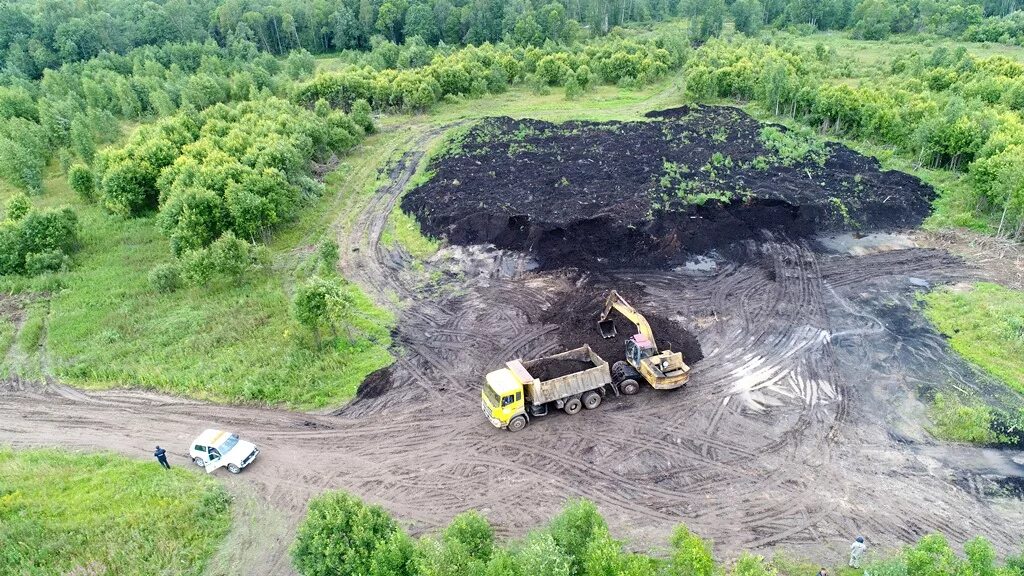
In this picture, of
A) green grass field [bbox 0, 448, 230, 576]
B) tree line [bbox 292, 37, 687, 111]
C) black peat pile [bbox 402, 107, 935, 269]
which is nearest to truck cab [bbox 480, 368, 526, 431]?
green grass field [bbox 0, 448, 230, 576]

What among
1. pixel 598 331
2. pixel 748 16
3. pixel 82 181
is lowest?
pixel 598 331

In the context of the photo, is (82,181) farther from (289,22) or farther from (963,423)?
(963,423)

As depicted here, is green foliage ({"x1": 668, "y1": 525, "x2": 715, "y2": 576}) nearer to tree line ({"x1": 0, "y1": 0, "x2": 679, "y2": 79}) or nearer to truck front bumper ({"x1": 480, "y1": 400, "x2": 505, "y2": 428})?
truck front bumper ({"x1": 480, "y1": 400, "x2": 505, "y2": 428})

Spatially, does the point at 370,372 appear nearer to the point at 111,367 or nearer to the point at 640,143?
the point at 111,367

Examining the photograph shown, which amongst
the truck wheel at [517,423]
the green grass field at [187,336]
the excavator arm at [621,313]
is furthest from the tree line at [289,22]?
the truck wheel at [517,423]

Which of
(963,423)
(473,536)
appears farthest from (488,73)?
(473,536)

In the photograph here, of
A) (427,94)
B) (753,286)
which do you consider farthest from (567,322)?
(427,94)
